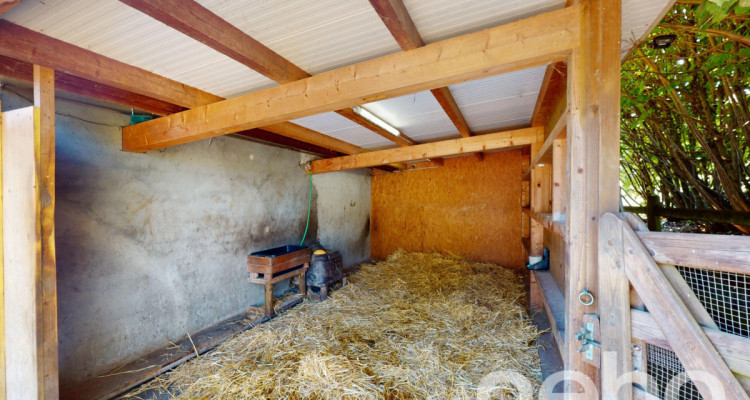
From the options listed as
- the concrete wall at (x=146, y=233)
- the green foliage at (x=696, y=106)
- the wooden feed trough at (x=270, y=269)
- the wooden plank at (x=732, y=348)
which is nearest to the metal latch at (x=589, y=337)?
the wooden plank at (x=732, y=348)

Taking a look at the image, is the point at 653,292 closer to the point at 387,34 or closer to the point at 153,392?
the point at 387,34

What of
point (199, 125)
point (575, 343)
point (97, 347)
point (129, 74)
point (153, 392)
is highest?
point (129, 74)

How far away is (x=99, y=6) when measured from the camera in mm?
1225

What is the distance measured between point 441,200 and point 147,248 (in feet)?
15.9

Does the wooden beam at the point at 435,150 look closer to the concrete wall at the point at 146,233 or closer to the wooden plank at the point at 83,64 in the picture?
the concrete wall at the point at 146,233

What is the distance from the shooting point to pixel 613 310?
40.1 inches

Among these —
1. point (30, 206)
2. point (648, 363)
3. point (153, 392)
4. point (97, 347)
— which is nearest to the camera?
point (648, 363)

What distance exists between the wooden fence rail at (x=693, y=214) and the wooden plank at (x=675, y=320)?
2.09 meters

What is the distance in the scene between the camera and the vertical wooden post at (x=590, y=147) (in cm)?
108

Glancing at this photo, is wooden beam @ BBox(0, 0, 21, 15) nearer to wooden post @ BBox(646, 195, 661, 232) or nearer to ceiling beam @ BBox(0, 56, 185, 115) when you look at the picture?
ceiling beam @ BBox(0, 56, 185, 115)

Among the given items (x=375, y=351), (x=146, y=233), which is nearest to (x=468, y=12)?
(x=375, y=351)

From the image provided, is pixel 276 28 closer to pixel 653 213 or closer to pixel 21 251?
pixel 21 251

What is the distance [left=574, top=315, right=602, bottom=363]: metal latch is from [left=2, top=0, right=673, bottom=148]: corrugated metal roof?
4.65ft

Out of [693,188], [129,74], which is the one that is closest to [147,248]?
[129,74]
